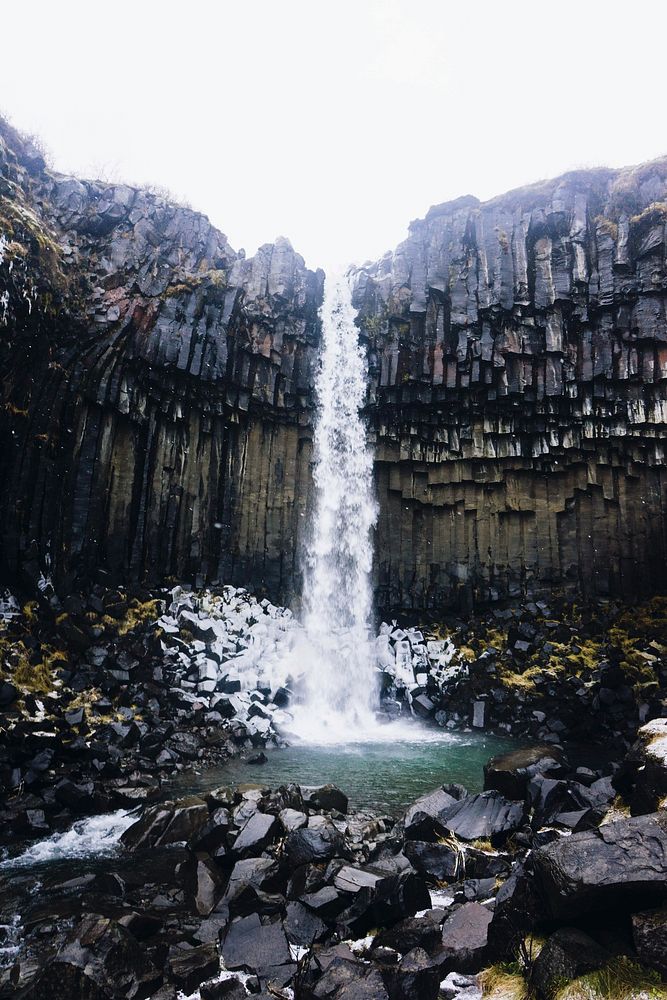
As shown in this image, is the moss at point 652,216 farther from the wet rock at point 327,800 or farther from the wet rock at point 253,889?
the wet rock at point 253,889

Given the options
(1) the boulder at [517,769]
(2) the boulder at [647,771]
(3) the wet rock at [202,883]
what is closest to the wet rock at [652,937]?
(2) the boulder at [647,771]

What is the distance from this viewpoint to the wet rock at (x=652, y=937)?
3.56 meters

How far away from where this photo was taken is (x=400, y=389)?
74.4ft

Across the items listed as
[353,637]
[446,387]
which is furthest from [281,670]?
[446,387]

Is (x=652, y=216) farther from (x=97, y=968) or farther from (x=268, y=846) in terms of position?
(x=97, y=968)

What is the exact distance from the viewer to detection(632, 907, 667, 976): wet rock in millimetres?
3557

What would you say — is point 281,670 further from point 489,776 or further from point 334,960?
point 334,960

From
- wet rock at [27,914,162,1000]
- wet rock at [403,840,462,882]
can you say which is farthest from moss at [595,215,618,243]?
wet rock at [27,914,162,1000]

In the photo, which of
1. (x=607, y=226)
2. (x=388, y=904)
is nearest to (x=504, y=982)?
(x=388, y=904)

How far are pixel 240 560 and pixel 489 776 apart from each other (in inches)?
546

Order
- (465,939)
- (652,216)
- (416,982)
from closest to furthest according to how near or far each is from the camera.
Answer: (416,982) < (465,939) < (652,216)

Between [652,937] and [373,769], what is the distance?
9307 millimetres

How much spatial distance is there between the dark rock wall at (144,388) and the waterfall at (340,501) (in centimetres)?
68

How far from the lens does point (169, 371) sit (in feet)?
65.7
